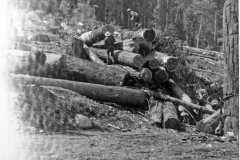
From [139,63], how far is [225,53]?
17.4 feet

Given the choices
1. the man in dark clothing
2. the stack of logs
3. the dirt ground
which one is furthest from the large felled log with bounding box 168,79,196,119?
the dirt ground

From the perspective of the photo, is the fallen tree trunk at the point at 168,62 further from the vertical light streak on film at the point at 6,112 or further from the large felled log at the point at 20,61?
the vertical light streak on film at the point at 6,112

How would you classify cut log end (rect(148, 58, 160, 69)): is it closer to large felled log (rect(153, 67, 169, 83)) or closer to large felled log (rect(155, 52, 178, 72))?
large felled log (rect(153, 67, 169, 83))

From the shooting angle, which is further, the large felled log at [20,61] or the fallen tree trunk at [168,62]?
the fallen tree trunk at [168,62]

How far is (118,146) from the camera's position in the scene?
18.2 feet

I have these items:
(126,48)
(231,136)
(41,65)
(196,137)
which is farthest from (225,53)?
(126,48)

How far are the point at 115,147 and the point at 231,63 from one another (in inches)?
83.6

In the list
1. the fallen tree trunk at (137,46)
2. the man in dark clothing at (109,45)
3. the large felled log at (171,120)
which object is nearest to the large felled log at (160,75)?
the fallen tree trunk at (137,46)

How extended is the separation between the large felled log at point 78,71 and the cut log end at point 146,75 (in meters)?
0.61

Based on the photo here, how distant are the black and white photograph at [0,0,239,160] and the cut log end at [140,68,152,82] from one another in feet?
0.09

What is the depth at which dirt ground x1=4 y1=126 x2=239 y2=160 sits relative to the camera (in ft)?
15.3

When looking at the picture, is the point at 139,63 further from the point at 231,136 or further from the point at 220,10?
the point at 220,10

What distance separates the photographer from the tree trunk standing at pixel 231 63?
481 cm

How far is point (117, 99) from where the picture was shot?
8.92 meters
